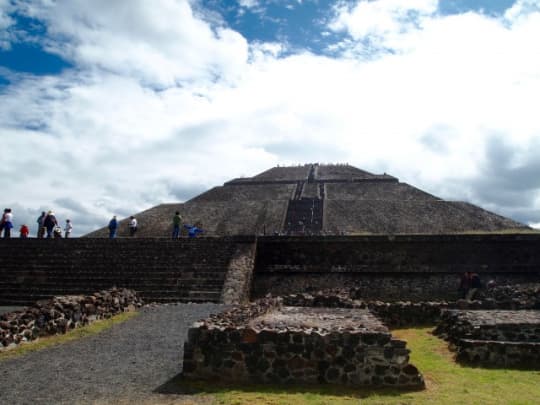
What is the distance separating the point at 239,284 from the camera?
14297 mm

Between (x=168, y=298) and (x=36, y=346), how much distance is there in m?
5.51

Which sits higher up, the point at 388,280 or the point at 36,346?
the point at 388,280

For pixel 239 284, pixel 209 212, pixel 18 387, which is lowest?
pixel 18 387

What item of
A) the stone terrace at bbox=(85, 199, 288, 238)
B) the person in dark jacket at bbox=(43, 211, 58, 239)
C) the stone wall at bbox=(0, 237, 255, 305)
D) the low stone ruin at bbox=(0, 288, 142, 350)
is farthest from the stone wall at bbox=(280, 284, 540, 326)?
the stone terrace at bbox=(85, 199, 288, 238)

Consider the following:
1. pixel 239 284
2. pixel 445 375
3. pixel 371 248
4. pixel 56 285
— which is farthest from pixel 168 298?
pixel 445 375

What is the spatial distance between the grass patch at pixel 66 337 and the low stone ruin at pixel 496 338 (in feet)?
21.9

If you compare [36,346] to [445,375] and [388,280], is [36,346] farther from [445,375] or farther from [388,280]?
[388,280]

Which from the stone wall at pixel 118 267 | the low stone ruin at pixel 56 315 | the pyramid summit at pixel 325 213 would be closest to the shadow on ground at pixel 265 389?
the low stone ruin at pixel 56 315

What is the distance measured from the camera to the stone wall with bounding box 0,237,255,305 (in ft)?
47.5

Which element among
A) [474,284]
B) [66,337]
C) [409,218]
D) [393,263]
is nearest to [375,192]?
[409,218]

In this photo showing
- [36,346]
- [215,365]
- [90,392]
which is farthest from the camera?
[36,346]

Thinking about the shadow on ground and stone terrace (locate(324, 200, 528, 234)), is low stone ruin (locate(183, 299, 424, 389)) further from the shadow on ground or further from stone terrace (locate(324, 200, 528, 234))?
stone terrace (locate(324, 200, 528, 234))

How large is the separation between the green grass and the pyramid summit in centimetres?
1855

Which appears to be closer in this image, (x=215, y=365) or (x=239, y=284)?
(x=215, y=365)
